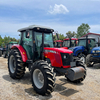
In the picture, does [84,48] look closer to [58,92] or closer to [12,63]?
[12,63]

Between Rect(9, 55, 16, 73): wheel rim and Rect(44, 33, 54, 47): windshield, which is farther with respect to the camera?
Rect(9, 55, 16, 73): wheel rim

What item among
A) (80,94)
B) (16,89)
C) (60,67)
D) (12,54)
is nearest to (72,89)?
(80,94)

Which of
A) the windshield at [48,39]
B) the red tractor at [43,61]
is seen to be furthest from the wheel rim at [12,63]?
the windshield at [48,39]

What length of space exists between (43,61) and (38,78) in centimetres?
64

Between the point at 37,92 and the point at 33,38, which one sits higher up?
the point at 33,38

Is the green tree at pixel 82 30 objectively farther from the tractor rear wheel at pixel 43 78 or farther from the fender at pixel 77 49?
the tractor rear wheel at pixel 43 78

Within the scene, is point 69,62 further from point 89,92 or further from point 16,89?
point 16,89

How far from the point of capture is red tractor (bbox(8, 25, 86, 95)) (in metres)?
3.70

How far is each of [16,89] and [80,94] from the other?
226cm

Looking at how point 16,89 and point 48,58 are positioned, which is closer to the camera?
point 16,89

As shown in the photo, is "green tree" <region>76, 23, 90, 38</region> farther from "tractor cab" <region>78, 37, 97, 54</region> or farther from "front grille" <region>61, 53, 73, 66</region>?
"front grille" <region>61, 53, 73, 66</region>

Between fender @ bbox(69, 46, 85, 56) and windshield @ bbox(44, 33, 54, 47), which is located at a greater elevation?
windshield @ bbox(44, 33, 54, 47)

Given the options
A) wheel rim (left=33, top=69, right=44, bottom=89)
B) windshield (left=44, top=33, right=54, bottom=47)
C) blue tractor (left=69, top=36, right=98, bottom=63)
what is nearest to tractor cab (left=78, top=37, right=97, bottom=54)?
blue tractor (left=69, top=36, right=98, bottom=63)

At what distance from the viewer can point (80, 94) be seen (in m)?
3.86
